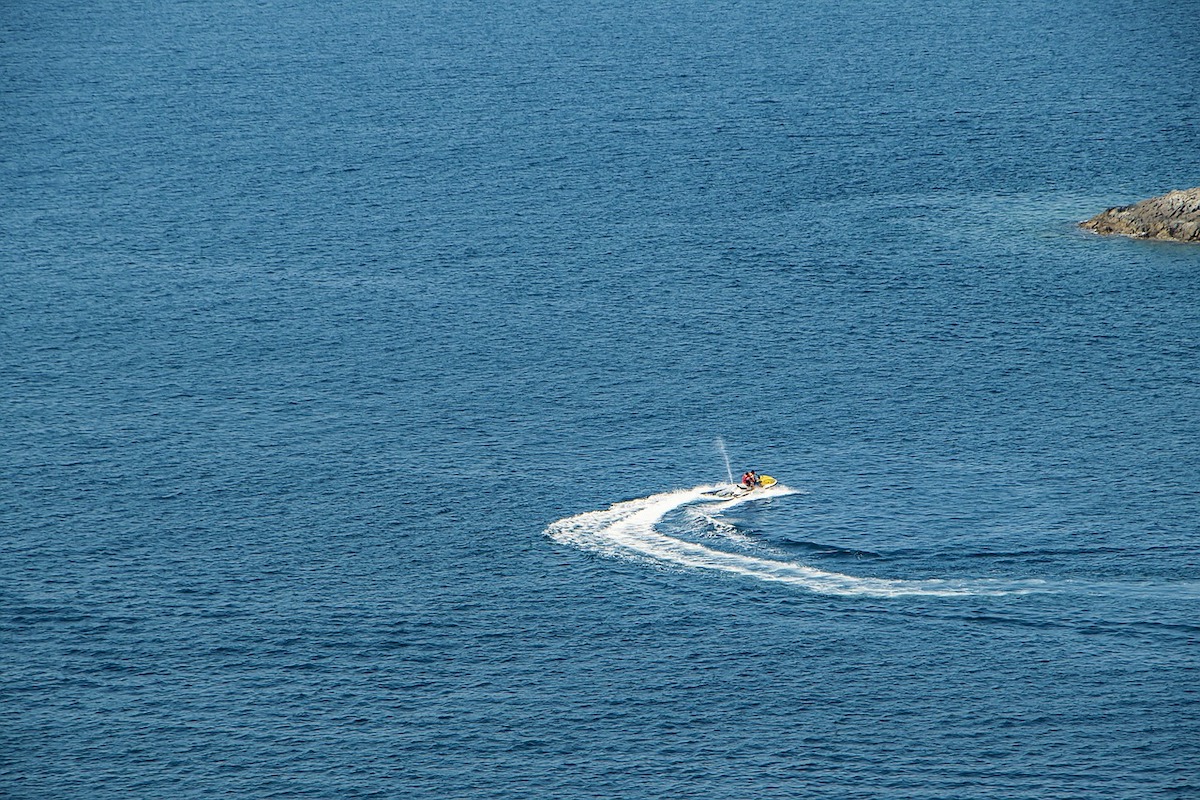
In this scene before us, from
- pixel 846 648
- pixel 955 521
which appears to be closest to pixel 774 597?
pixel 846 648

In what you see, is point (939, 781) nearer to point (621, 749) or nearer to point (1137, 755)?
point (1137, 755)

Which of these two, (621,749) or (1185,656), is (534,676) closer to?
(621,749)

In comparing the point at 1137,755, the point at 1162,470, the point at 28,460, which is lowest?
the point at 1137,755

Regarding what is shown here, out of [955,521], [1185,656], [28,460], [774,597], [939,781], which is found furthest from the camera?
[28,460]

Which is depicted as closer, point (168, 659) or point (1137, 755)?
point (1137, 755)

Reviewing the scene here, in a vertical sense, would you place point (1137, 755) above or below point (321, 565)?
below

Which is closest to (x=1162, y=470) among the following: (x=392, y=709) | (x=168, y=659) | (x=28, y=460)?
(x=392, y=709)

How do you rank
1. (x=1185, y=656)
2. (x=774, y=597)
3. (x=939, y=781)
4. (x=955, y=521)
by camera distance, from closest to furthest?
1. (x=939, y=781)
2. (x=1185, y=656)
3. (x=774, y=597)
4. (x=955, y=521)
